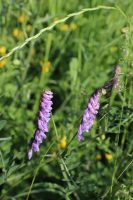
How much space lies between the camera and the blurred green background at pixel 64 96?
183cm

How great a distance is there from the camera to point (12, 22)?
3.16 meters

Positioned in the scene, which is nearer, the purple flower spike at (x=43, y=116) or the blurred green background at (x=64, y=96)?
the purple flower spike at (x=43, y=116)

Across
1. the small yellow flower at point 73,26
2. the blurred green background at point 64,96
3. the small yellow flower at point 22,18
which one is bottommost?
the blurred green background at point 64,96

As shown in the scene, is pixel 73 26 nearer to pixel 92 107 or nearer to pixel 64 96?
pixel 64 96

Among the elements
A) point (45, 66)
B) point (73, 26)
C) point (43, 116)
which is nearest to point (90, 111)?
point (43, 116)

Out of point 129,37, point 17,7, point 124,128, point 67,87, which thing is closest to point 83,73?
point 67,87

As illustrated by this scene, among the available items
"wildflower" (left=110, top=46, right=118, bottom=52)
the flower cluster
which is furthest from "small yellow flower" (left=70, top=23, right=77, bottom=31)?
the flower cluster

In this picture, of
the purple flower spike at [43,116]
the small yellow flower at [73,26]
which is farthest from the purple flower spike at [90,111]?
the small yellow flower at [73,26]

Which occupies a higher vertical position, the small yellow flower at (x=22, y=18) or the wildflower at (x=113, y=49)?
the small yellow flower at (x=22, y=18)

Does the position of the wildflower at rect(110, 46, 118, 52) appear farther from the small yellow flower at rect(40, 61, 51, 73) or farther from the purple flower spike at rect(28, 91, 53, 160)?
the purple flower spike at rect(28, 91, 53, 160)

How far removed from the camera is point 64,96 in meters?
2.88

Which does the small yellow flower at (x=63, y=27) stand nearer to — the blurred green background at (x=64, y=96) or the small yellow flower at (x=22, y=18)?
the blurred green background at (x=64, y=96)

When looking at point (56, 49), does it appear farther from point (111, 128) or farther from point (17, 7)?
point (111, 128)

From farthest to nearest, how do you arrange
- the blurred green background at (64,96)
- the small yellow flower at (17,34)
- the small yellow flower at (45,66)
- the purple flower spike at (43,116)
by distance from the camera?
the small yellow flower at (17,34)
the small yellow flower at (45,66)
the blurred green background at (64,96)
the purple flower spike at (43,116)
